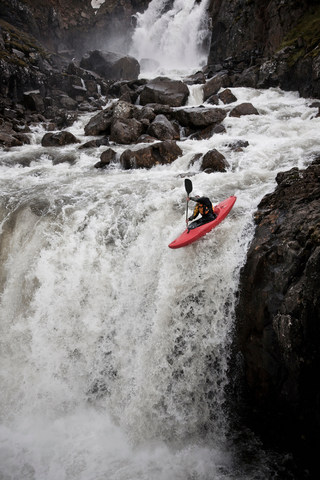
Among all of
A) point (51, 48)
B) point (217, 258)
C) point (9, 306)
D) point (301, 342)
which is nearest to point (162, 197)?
Answer: point (217, 258)

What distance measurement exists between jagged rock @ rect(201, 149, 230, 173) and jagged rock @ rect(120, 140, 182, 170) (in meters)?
1.58

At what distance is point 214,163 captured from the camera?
9.38 m

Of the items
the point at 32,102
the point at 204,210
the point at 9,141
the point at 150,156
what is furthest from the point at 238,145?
the point at 32,102

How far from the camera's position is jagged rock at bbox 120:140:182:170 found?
10398 mm

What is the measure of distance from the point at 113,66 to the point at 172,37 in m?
13.0

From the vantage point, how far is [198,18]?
118 ft

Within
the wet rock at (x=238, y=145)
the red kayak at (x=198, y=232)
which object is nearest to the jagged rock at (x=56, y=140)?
the wet rock at (x=238, y=145)

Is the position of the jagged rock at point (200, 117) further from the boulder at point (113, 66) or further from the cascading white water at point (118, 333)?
the boulder at point (113, 66)

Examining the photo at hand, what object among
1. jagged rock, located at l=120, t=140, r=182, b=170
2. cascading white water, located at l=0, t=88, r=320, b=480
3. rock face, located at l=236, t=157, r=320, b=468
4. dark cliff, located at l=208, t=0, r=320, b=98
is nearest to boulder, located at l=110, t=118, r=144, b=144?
jagged rock, located at l=120, t=140, r=182, b=170

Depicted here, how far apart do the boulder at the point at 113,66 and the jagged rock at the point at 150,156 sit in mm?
30853

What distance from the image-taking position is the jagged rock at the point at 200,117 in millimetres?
13609

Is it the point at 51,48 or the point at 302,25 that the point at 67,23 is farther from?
the point at 302,25

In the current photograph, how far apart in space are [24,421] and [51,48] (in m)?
61.7

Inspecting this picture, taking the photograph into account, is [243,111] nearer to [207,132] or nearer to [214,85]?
[207,132]
